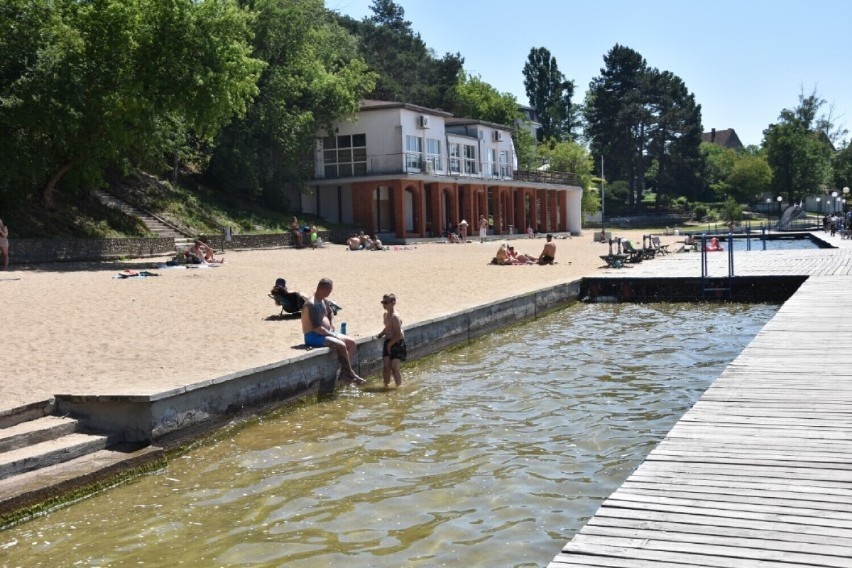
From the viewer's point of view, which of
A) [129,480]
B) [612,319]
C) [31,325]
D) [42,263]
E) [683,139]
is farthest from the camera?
[683,139]

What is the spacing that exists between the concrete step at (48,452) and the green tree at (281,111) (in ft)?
111

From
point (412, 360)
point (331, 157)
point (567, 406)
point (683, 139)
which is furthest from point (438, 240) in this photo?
point (683, 139)

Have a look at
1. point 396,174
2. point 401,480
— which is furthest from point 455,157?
point 401,480

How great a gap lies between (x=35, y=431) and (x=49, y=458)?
44cm

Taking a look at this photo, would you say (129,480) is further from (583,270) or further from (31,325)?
(583,270)

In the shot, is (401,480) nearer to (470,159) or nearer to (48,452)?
(48,452)

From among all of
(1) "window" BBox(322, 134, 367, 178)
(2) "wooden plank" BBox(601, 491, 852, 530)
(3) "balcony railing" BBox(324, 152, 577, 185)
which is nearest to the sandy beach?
(2) "wooden plank" BBox(601, 491, 852, 530)

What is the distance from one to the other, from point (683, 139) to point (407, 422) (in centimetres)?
9279

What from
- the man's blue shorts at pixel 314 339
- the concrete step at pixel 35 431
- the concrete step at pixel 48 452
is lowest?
the concrete step at pixel 48 452

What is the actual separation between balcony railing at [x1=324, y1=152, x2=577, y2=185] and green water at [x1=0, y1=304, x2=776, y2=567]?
34835mm

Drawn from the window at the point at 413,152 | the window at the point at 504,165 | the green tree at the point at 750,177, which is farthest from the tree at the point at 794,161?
the window at the point at 413,152

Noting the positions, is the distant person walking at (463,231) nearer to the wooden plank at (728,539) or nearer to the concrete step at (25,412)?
the concrete step at (25,412)

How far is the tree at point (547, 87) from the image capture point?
362 feet

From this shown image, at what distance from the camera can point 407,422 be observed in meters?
10.3
